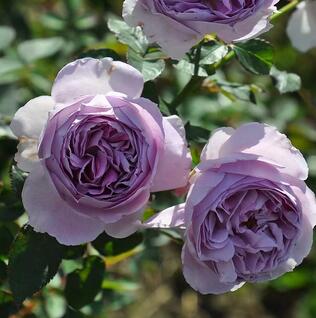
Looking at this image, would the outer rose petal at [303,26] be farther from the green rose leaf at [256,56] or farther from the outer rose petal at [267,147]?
the outer rose petal at [267,147]

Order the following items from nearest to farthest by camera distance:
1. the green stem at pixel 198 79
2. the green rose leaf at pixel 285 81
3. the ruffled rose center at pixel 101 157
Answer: the ruffled rose center at pixel 101 157, the green stem at pixel 198 79, the green rose leaf at pixel 285 81

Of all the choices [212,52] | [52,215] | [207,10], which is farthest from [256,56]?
[52,215]

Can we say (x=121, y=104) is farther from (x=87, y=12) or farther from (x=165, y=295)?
(x=165, y=295)

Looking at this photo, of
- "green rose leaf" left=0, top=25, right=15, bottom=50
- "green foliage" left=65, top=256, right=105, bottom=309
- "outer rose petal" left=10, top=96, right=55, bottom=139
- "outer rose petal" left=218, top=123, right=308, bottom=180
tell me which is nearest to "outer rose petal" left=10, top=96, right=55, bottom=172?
"outer rose petal" left=10, top=96, right=55, bottom=139

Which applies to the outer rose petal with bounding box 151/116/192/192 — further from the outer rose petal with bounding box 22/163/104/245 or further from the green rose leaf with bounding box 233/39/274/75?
the green rose leaf with bounding box 233/39/274/75

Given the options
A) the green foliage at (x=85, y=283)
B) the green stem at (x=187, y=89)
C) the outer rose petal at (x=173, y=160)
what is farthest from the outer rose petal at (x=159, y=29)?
the green foliage at (x=85, y=283)

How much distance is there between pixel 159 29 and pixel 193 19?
0.18 ft

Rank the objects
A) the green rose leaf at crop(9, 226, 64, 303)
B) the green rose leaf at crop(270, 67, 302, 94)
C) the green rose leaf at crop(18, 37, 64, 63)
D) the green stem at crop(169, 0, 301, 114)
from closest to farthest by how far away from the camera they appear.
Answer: the green rose leaf at crop(9, 226, 64, 303)
the green stem at crop(169, 0, 301, 114)
the green rose leaf at crop(270, 67, 302, 94)
the green rose leaf at crop(18, 37, 64, 63)

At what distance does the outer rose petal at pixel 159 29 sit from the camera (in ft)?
3.82

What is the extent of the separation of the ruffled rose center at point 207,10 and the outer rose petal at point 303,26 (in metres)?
0.39

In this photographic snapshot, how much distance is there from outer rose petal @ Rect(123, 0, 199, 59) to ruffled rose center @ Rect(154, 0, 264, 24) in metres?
0.02

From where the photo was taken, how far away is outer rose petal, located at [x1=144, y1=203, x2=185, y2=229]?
1.16m

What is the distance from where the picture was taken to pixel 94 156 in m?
1.12

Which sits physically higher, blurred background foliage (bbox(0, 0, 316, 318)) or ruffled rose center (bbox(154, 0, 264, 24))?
ruffled rose center (bbox(154, 0, 264, 24))
